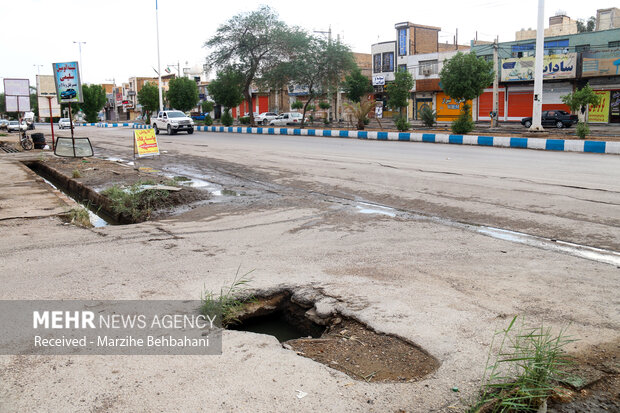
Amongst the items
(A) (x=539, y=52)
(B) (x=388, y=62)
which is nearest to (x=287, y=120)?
(B) (x=388, y=62)

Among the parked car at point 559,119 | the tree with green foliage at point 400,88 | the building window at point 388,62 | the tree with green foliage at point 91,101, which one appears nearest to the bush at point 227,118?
the tree with green foliage at point 400,88

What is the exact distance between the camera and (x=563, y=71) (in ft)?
138

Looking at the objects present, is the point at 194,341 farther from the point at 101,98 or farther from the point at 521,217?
the point at 101,98

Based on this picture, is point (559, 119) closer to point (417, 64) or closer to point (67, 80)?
point (417, 64)

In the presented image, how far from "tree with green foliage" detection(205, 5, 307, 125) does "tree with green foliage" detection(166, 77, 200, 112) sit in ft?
66.7

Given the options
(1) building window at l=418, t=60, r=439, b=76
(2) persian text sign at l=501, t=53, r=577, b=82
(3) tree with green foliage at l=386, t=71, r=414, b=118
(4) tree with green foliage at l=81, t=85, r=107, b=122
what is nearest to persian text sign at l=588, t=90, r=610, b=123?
(2) persian text sign at l=501, t=53, r=577, b=82

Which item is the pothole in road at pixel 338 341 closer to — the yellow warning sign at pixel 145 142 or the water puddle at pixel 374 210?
the water puddle at pixel 374 210

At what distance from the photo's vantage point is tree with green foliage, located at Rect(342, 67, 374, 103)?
57.0m

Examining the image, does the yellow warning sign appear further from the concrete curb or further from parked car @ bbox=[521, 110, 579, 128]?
parked car @ bbox=[521, 110, 579, 128]

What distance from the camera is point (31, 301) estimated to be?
4336 mm

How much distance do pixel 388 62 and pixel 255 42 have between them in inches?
825

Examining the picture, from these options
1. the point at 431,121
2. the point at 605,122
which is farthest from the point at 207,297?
the point at 605,122

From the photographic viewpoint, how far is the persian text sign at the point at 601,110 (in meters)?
41.2

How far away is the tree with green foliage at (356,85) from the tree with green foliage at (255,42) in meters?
13.3
